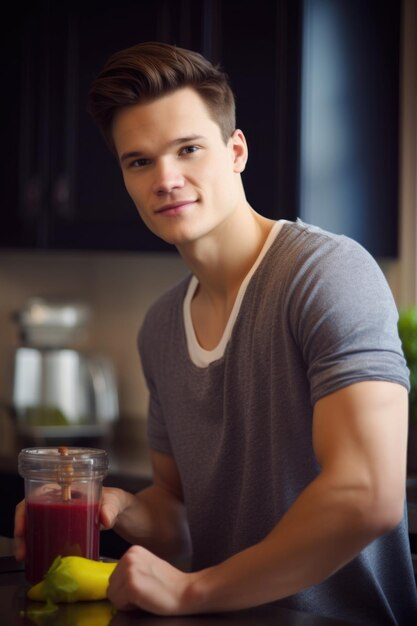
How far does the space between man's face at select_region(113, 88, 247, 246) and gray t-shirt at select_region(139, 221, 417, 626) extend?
0.44ft

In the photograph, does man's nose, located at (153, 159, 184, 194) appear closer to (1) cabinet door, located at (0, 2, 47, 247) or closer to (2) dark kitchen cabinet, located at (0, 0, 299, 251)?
(2) dark kitchen cabinet, located at (0, 0, 299, 251)

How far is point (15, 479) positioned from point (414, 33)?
1624mm

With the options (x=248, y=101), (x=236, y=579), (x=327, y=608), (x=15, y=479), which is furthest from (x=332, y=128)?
(x=236, y=579)

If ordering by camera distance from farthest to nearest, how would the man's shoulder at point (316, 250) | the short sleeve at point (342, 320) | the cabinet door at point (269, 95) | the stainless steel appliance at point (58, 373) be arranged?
the stainless steel appliance at point (58, 373) → the cabinet door at point (269, 95) → the man's shoulder at point (316, 250) → the short sleeve at point (342, 320)

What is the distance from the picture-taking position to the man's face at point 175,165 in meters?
1.78

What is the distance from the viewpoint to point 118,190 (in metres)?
3.36

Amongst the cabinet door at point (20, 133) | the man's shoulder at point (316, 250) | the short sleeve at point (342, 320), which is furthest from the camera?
the cabinet door at point (20, 133)

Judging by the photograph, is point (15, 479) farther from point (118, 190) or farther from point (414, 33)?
point (414, 33)

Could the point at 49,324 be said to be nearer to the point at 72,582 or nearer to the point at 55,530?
the point at 55,530

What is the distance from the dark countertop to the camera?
4.58 feet

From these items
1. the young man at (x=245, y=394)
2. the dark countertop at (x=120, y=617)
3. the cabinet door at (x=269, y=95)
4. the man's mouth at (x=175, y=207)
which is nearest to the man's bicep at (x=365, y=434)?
the young man at (x=245, y=394)

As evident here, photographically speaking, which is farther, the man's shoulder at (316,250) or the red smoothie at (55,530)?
the man's shoulder at (316,250)

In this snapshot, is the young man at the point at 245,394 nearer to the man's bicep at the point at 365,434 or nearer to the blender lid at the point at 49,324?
the man's bicep at the point at 365,434

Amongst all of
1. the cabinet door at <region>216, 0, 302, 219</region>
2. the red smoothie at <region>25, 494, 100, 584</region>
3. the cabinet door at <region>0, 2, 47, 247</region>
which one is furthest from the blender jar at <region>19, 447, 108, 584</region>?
the cabinet door at <region>0, 2, 47, 247</region>
